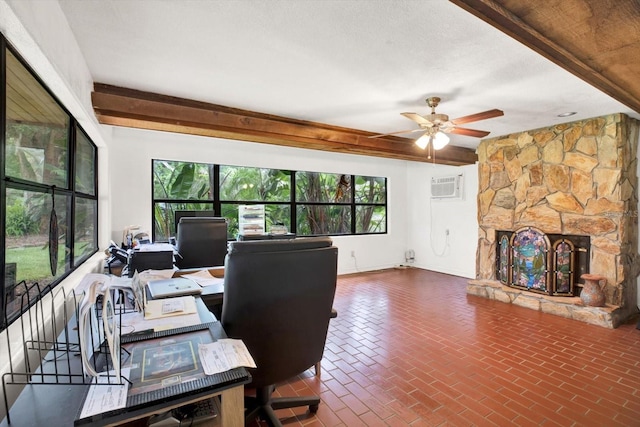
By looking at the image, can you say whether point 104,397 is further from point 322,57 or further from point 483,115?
point 483,115

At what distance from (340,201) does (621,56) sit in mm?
4817

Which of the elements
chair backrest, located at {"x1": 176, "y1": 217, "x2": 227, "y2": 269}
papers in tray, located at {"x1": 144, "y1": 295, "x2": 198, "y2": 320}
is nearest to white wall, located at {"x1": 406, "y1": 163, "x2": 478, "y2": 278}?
chair backrest, located at {"x1": 176, "y1": 217, "x2": 227, "y2": 269}

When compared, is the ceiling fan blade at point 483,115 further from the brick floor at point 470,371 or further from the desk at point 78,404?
the desk at point 78,404

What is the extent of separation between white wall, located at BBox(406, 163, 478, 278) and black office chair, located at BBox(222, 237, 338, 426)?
16.4 ft

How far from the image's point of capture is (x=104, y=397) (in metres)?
0.82

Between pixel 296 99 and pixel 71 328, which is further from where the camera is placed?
pixel 296 99

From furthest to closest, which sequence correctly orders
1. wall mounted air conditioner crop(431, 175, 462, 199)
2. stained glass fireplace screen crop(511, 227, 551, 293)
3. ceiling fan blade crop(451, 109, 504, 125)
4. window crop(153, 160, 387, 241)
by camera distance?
wall mounted air conditioner crop(431, 175, 462, 199) → window crop(153, 160, 387, 241) → stained glass fireplace screen crop(511, 227, 551, 293) → ceiling fan blade crop(451, 109, 504, 125)

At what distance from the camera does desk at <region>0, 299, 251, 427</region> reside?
77 centimetres

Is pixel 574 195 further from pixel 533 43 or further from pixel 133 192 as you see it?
pixel 133 192

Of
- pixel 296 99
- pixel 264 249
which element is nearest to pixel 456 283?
pixel 296 99

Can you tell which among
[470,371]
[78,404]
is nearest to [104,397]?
[78,404]

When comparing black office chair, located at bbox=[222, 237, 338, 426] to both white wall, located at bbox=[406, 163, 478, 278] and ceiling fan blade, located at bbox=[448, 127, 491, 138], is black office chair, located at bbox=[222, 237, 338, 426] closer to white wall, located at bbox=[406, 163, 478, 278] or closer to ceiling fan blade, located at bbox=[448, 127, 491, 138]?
ceiling fan blade, located at bbox=[448, 127, 491, 138]

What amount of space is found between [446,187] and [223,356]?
Result: 593 cm

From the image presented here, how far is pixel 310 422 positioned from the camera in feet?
6.43
